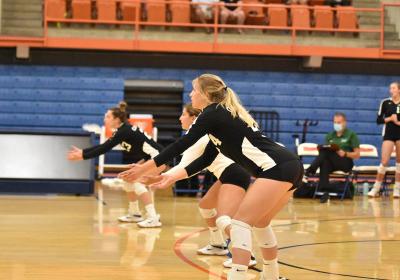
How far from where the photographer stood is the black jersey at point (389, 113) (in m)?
14.6

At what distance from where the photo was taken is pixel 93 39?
1788 cm

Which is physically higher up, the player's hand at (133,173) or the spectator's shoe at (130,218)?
the player's hand at (133,173)

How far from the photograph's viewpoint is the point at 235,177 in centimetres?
710

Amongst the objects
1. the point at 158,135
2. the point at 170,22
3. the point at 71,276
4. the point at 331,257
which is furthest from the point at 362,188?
the point at 71,276

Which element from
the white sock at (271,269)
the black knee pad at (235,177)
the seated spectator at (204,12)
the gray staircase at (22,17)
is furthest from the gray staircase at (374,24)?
the white sock at (271,269)

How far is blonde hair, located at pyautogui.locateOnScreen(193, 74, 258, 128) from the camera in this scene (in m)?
5.61

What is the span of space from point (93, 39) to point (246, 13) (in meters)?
3.82

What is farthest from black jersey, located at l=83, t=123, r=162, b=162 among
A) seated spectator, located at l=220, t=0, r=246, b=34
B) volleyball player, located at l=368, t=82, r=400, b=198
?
seated spectator, located at l=220, t=0, r=246, b=34

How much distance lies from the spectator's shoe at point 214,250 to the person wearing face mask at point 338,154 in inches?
255

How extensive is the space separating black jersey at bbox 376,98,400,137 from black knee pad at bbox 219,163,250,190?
8.00 meters

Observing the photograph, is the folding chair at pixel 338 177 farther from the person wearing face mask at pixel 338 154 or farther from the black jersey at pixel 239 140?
the black jersey at pixel 239 140

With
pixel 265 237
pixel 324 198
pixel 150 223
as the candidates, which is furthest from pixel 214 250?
pixel 324 198

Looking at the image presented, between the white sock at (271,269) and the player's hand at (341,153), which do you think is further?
the player's hand at (341,153)

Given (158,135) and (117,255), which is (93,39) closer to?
(158,135)
